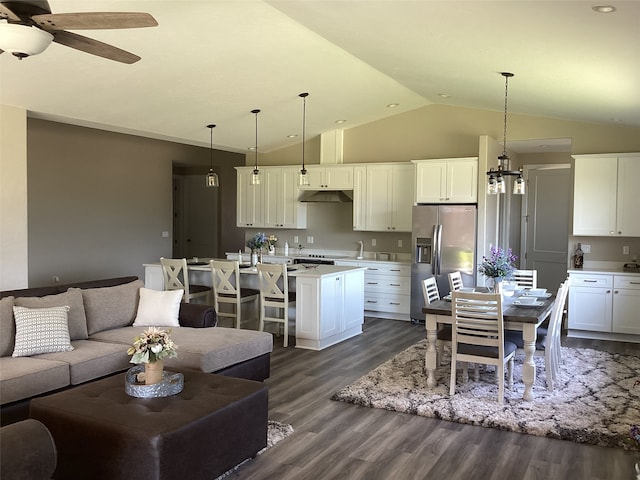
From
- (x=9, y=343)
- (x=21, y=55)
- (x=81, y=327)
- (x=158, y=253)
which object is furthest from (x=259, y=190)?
(x=21, y=55)

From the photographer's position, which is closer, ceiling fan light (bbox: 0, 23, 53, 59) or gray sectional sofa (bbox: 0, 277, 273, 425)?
ceiling fan light (bbox: 0, 23, 53, 59)

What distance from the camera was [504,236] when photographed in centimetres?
911

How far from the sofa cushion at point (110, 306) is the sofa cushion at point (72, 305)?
0.38 ft

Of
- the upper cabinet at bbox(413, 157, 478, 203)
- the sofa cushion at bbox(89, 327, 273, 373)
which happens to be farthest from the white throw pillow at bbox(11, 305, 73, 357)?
the upper cabinet at bbox(413, 157, 478, 203)

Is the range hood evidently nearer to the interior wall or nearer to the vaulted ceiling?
the vaulted ceiling

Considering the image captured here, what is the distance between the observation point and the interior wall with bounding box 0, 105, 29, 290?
6090 millimetres

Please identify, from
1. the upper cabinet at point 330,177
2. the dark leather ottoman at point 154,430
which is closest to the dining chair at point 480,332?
the dark leather ottoman at point 154,430

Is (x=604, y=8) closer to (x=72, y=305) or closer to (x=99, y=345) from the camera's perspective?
(x=99, y=345)

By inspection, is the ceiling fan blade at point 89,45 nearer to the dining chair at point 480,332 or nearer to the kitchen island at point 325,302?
the dining chair at point 480,332

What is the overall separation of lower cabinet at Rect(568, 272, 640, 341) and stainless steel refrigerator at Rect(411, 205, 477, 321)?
1.32 metres

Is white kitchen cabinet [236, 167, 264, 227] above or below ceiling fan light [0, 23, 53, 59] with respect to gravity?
below

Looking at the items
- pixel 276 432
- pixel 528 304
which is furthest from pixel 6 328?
pixel 528 304

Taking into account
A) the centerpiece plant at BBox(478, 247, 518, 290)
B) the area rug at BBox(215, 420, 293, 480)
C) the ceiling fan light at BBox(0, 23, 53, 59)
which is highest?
the ceiling fan light at BBox(0, 23, 53, 59)

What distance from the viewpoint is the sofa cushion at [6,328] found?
13.7 ft
